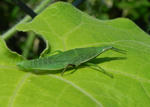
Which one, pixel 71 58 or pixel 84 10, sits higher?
pixel 71 58

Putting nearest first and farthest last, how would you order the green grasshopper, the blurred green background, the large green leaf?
the large green leaf → the green grasshopper → the blurred green background

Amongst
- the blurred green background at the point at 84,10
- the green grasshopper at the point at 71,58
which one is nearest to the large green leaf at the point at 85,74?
the green grasshopper at the point at 71,58

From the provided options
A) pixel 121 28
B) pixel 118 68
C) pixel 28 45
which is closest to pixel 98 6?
pixel 28 45

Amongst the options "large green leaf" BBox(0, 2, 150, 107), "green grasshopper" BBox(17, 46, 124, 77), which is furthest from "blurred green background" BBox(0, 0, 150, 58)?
"green grasshopper" BBox(17, 46, 124, 77)

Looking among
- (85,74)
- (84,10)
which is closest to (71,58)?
(85,74)

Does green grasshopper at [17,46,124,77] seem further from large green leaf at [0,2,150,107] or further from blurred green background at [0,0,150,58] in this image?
blurred green background at [0,0,150,58]

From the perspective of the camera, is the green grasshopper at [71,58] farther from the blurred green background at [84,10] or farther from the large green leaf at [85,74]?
the blurred green background at [84,10]

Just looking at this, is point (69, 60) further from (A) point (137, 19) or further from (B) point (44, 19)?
(A) point (137, 19)

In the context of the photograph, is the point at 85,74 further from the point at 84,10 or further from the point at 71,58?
the point at 84,10
